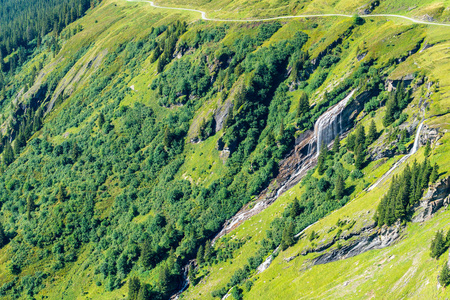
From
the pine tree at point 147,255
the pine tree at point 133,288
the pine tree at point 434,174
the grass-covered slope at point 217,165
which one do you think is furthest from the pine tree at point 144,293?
the pine tree at point 434,174

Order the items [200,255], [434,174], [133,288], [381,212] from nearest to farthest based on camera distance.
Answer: [434,174] < [381,212] < [133,288] < [200,255]

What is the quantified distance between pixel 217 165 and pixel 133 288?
160ft

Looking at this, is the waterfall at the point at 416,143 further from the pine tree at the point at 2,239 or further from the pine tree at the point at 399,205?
the pine tree at the point at 2,239

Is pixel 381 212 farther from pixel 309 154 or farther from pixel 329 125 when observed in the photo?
pixel 329 125

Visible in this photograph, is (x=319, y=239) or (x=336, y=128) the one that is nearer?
(x=319, y=239)

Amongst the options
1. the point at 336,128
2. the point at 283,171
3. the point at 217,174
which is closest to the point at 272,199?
the point at 283,171

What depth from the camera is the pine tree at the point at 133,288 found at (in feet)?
347

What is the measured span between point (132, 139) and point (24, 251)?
57.0 meters

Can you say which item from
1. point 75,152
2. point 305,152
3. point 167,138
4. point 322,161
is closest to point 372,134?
point 322,161

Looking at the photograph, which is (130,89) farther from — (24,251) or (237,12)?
(24,251)

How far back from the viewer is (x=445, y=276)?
196 ft

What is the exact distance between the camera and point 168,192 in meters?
130

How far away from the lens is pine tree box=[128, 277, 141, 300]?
347 feet

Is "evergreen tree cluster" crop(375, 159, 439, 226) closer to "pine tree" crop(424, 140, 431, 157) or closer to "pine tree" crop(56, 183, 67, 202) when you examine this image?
"pine tree" crop(424, 140, 431, 157)
